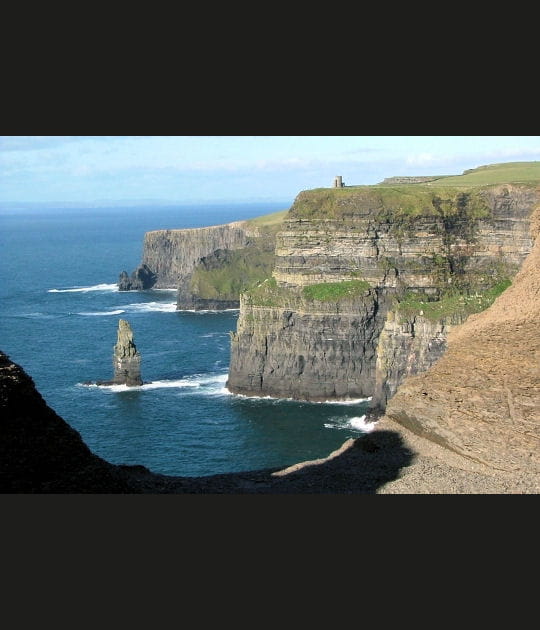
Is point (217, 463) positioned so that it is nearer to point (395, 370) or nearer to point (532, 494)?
point (395, 370)

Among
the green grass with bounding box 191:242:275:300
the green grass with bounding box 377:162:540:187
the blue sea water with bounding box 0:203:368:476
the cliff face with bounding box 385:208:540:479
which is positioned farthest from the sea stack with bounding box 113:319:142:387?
the green grass with bounding box 191:242:275:300

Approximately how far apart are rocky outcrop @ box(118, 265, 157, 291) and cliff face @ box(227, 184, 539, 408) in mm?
74558

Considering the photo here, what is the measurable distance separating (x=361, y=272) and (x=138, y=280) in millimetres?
81630

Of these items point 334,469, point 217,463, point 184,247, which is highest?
point 184,247

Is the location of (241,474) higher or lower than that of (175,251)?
lower

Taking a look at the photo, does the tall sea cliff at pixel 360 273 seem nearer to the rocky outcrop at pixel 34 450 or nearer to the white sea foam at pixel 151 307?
the white sea foam at pixel 151 307

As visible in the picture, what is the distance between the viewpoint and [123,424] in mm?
72250

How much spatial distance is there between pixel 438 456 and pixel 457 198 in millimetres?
50324

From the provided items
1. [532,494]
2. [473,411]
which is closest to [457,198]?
[473,411]

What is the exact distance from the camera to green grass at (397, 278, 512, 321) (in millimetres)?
74700

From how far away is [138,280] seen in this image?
160750 mm

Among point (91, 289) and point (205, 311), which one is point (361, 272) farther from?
point (91, 289)

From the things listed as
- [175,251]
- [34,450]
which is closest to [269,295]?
[34,450]

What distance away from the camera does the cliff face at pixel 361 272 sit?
268 feet
